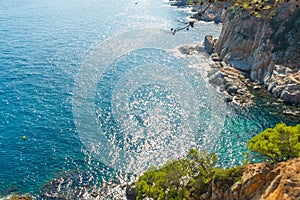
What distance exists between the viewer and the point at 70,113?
5838 centimetres

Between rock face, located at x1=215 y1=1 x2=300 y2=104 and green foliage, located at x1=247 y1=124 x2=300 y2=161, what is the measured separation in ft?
118

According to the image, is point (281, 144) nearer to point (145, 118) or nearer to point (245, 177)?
point (245, 177)

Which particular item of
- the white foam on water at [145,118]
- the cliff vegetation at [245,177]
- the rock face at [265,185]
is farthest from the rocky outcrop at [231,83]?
the rock face at [265,185]

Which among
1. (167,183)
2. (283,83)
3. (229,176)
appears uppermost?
(283,83)

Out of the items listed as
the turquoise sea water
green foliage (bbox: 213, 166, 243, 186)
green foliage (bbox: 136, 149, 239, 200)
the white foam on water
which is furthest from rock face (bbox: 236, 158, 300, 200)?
the white foam on water

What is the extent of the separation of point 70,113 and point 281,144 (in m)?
43.8

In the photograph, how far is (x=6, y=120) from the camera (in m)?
55.2

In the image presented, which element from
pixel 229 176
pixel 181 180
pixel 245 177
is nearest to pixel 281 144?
pixel 245 177

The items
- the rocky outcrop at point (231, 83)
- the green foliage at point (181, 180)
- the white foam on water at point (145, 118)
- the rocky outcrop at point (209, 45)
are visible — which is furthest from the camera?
the rocky outcrop at point (209, 45)

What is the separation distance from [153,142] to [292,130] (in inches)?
1046

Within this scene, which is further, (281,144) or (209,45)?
(209,45)

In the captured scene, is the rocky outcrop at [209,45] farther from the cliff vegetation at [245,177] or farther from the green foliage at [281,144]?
the green foliage at [281,144]

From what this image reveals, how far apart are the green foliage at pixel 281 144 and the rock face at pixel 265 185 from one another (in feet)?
4.74

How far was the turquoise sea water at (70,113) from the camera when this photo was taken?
4419 cm
